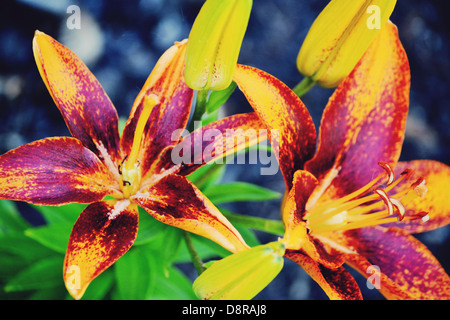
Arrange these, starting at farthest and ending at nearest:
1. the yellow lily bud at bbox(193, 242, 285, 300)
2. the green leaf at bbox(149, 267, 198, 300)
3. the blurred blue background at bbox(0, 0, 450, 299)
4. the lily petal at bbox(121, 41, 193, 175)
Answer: the blurred blue background at bbox(0, 0, 450, 299) → the green leaf at bbox(149, 267, 198, 300) → the lily petal at bbox(121, 41, 193, 175) → the yellow lily bud at bbox(193, 242, 285, 300)

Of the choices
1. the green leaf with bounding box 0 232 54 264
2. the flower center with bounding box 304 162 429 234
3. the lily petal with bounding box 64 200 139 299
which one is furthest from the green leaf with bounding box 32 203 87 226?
the flower center with bounding box 304 162 429 234

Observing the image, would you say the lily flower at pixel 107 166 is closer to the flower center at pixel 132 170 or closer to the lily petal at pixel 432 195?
the flower center at pixel 132 170

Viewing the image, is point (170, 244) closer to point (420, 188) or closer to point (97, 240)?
point (97, 240)

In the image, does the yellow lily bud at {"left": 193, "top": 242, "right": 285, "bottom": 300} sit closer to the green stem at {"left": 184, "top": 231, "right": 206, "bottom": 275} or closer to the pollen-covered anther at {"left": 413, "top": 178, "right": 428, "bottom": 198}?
the green stem at {"left": 184, "top": 231, "right": 206, "bottom": 275}

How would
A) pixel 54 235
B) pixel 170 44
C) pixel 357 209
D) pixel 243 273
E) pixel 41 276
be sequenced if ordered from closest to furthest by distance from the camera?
pixel 243 273 → pixel 357 209 → pixel 54 235 → pixel 41 276 → pixel 170 44

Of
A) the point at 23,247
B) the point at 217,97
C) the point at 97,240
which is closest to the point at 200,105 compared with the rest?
the point at 217,97

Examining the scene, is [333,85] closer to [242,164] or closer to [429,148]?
[242,164]

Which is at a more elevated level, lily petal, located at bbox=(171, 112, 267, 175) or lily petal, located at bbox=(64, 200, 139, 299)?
lily petal, located at bbox=(171, 112, 267, 175)

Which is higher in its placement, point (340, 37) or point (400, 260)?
point (340, 37)
